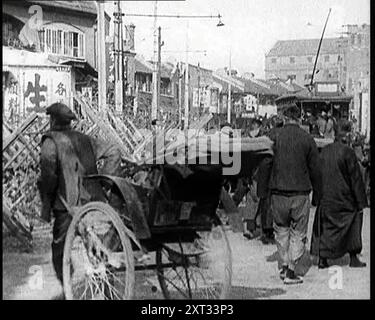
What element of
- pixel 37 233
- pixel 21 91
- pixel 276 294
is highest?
pixel 21 91

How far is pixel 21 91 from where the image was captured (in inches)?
242

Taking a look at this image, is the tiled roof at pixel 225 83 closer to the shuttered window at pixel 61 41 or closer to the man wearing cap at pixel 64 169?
the shuttered window at pixel 61 41

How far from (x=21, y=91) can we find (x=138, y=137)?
3.27 feet

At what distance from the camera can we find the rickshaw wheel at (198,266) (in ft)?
18.8

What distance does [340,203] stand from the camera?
7062 millimetres

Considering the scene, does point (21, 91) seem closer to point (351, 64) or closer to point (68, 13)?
point (68, 13)

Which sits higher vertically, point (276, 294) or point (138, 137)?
point (138, 137)

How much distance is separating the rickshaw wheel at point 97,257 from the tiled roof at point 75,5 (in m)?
1.59

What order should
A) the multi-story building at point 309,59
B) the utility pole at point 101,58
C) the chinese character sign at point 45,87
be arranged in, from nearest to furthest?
the chinese character sign at point 45,87 < the utility pole at point 101,58 < the multi-story building at point 309,59

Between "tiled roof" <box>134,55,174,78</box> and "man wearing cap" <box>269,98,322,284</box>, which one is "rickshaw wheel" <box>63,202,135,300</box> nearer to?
"tiled roof" <box>134,55,174,78</box>

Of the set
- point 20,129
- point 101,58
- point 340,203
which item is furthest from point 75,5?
point 340,203

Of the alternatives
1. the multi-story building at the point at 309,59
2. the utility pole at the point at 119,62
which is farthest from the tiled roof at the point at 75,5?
the multi-story building at the point at 309,59

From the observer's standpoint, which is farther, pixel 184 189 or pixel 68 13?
pixel 68 13
